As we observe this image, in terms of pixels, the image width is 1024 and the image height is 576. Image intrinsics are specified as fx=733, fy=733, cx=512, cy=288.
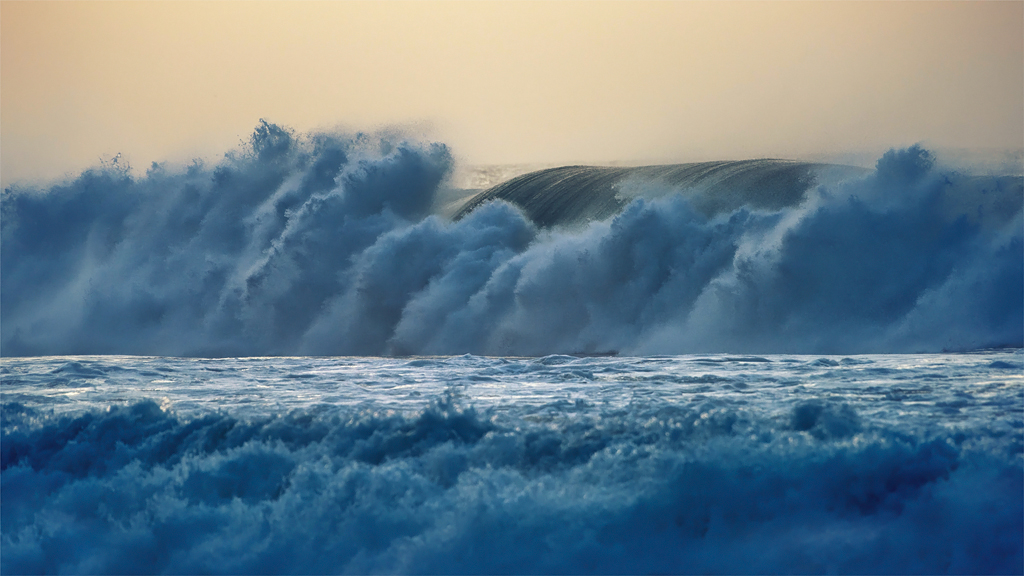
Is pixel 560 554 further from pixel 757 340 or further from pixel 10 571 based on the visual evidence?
pixel 757 340

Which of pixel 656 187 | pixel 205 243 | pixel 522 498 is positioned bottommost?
pixel 522 498

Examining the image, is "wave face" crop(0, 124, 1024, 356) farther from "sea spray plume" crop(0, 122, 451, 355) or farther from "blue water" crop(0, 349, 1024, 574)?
"blue water" crop(0, 349, 1024, 574)

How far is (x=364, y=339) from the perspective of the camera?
41.4 ft

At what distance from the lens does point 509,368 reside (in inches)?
308

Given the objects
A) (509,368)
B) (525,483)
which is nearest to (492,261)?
(509,368)

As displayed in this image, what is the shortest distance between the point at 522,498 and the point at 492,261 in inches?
346

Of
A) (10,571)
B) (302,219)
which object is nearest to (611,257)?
(302,219)

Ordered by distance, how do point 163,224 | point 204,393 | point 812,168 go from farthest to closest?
1. point 163,224
2. point 812,168
3. point 204,393

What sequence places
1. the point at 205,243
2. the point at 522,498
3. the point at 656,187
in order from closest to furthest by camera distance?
the point at 522,498
the point at 656,187
the point at 205,243

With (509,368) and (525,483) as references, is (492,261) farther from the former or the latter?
A: (525,483)

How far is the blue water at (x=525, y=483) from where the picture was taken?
4.15 metres

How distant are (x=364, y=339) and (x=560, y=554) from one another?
896 cm

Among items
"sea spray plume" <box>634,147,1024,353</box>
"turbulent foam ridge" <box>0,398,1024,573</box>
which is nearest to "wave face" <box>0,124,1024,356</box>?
"sea spray plume" <box>634,147,1024,353</box>

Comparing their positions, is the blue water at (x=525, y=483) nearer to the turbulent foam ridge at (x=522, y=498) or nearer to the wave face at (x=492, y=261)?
the turbulent foam ridge at (x=522, y=498)
